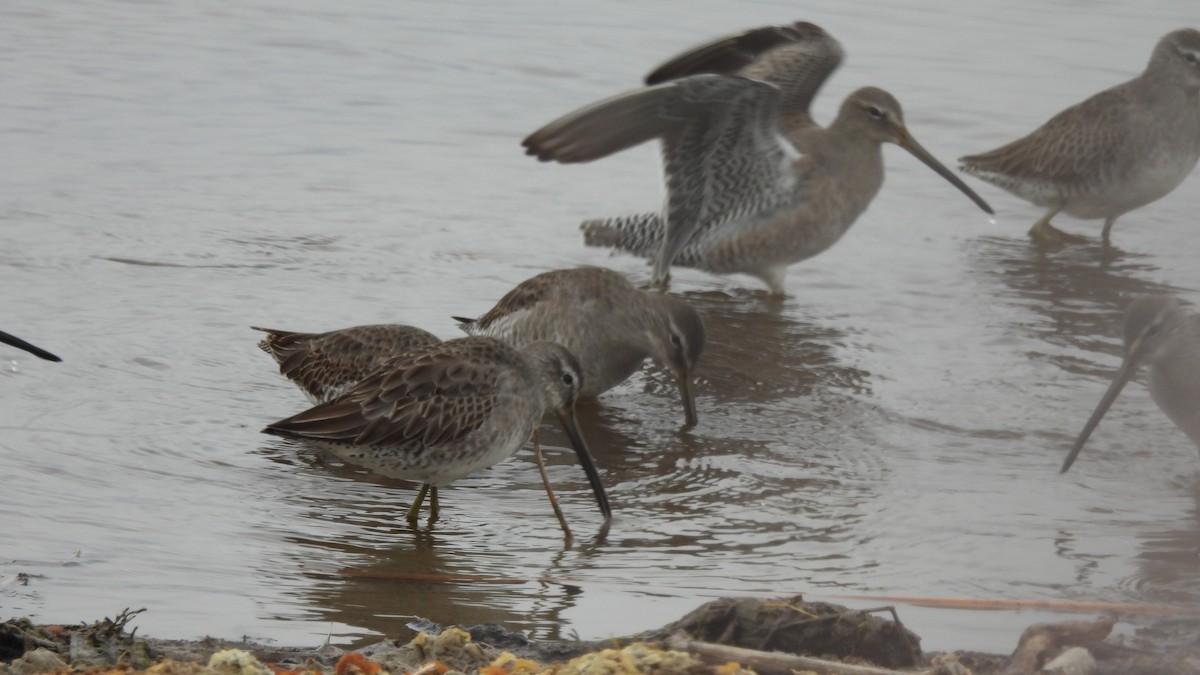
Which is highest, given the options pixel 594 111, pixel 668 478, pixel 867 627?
pixel 594 111

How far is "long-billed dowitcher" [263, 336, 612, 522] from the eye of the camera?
437 cm

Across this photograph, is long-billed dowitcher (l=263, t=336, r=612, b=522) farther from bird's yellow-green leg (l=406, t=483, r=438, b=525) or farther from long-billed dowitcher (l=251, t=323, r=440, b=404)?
long-billed dowitcher (l=251, t=323, r=440, b=404)

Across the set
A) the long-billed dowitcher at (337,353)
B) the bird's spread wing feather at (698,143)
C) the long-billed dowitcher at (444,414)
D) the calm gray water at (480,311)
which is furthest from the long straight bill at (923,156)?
the long-billed dowitcher at (444,414)

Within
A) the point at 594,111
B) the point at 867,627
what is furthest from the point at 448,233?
the point at 867,627

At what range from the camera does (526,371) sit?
4.66 meters

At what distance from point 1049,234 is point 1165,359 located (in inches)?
136

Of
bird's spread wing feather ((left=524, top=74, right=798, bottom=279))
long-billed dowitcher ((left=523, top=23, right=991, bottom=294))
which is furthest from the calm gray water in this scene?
bird's spread wing feather ((left=524, top=74, right=798, bottom=279))

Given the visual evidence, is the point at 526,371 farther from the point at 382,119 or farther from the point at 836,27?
the point at 836,27

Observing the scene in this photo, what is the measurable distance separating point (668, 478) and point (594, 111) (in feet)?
5.08

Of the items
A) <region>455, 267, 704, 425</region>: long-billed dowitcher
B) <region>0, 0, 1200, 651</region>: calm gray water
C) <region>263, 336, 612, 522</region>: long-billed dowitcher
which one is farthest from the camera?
<region>455, 267, 704, 425</region>: long-billed dowitcher

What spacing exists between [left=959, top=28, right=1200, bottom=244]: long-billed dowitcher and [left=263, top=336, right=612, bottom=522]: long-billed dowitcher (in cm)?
424

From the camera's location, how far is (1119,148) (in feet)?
26.1

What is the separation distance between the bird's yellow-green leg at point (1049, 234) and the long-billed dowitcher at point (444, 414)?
433 cm

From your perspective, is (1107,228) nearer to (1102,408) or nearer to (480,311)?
(1102,408)
